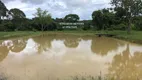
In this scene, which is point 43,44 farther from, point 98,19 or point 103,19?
point 98,19

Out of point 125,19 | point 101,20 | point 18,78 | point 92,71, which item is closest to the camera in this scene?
point 18,78

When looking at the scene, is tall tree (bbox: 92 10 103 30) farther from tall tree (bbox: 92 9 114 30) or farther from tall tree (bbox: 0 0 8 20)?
tall tree (bbox: 0 0 8 20)

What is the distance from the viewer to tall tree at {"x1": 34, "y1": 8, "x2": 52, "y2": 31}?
46688 mm

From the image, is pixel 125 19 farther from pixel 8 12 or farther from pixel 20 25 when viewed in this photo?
pixel 8 12

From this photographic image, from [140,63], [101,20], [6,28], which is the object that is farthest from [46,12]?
[140,63]

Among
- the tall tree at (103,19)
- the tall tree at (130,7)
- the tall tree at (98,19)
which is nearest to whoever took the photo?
the tall tree at (130,7)

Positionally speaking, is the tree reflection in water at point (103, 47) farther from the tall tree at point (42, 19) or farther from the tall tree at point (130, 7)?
the tall tree at point (42, 19)

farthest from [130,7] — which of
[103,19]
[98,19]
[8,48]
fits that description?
[8,48]

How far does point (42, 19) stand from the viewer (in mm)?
46844

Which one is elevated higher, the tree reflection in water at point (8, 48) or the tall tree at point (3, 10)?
the tall tree at point (3, 10)

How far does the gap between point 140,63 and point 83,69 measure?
397 cm

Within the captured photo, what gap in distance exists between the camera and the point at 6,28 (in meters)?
45.9

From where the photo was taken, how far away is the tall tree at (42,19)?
4669 cm

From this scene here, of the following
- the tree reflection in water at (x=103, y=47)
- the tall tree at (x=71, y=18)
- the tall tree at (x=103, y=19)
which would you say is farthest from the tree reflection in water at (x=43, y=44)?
the tall tree at (x=71, y=18)
